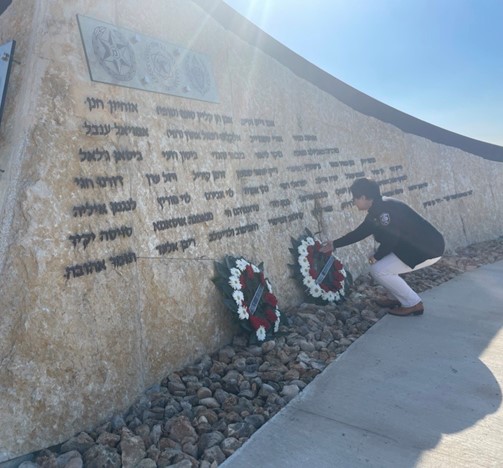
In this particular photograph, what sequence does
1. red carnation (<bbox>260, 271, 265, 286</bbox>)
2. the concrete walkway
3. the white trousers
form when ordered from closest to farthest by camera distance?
1. the concrete walkway
2. red carnation (<bbox>260, 271, 265, 286</bbox>)
3. the white trousers

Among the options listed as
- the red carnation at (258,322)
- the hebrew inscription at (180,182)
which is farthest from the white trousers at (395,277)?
the red carnation at (258,322)

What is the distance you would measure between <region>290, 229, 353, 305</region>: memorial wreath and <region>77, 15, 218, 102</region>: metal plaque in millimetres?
1848

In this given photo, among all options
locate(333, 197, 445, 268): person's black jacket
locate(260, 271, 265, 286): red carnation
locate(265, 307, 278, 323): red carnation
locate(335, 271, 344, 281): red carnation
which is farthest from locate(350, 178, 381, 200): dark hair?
locate(265, 307, 278, 323): red carnation

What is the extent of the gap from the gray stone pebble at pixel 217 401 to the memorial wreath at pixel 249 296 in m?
0.16

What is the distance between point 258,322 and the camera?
4242 millimetres

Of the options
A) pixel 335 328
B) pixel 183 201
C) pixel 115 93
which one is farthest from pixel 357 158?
pixel 115 93

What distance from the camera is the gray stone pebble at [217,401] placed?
9.04 ft

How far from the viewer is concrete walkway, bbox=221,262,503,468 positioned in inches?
105

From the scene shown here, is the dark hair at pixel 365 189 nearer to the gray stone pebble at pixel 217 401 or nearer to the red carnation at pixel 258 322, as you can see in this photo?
the gray stone pebble at pixel 217 401

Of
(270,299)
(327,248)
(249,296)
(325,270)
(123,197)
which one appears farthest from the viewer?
(325,270)

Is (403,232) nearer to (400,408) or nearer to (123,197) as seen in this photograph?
(400,408)

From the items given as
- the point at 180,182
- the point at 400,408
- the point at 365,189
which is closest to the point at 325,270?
the point at 365,189

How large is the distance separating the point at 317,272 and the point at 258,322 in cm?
131

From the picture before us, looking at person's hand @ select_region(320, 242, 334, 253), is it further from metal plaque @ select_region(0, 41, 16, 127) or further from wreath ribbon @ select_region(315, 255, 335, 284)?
metal plaque @ select_region(0, 41, 16, 127)
